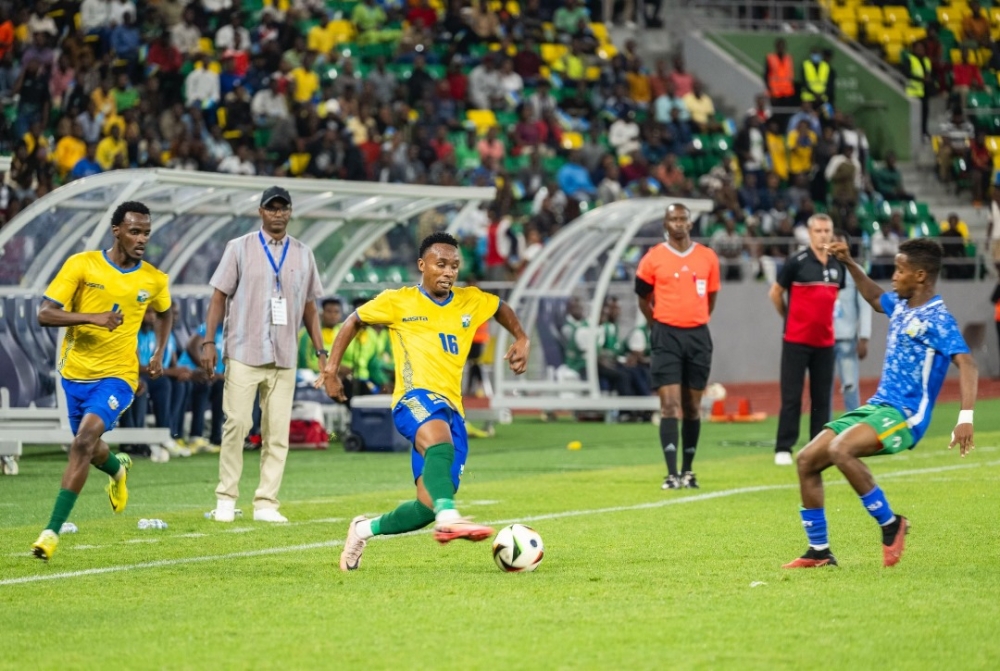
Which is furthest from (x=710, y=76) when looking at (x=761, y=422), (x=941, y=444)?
(x=941, y=444)

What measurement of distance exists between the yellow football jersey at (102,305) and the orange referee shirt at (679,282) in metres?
4.78

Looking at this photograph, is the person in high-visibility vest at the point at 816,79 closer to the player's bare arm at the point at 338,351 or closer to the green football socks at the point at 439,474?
the player's bare arm at the point at 338,351

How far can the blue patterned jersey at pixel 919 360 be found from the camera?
29.9 ft

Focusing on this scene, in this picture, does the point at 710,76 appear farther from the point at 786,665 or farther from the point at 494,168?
the point at 786,665

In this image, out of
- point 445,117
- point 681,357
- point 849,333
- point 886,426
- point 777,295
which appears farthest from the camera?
point 445,117

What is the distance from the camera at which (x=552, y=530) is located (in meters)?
11.4

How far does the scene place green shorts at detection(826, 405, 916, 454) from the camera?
9086 millimetres

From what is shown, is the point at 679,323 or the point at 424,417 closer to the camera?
the point at 424,417

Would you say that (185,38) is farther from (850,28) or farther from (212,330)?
(212,330)

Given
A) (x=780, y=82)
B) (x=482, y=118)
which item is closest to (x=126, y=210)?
(x=482, y=118)

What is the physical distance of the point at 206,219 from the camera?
64.3ft

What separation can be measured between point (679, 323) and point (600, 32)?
21323 mm

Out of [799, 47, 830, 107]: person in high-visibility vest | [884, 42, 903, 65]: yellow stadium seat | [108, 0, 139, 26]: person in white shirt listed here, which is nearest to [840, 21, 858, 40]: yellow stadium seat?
[884, 42, 903, 65]: yellow stadium seat

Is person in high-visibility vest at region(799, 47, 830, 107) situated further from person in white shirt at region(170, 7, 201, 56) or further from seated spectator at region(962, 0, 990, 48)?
person in white shirt at region(170, 7, 201, 56)
